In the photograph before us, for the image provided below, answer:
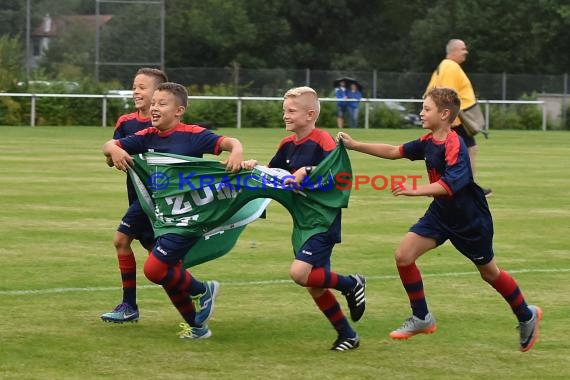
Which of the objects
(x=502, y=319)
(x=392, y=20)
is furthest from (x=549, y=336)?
(x=392, y=20)

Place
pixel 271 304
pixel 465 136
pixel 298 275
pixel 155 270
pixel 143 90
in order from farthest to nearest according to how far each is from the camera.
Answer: pixel 465 136
pixel 271 304
pixel 143 90
pixel 155 270
pixel 298 275

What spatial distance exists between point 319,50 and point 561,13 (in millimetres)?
17599

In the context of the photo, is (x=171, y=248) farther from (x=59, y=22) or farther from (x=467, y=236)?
(x=59, y=22)

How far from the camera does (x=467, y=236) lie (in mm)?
7832

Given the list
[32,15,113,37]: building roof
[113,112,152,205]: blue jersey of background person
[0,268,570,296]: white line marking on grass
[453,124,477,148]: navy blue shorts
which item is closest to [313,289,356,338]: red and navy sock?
[113,112,152,205]: blue jersey of background person

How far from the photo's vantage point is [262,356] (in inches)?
293

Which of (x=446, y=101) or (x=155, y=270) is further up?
(x=446, y=101)

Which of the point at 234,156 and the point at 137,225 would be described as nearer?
the point at 234,156

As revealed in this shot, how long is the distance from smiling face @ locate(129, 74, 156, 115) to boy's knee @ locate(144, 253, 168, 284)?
57.1 inches

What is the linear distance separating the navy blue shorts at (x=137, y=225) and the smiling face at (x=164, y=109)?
72 centimetres

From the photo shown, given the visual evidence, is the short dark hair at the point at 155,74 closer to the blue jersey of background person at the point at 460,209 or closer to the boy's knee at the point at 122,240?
the boy's knee at the point at 122,240

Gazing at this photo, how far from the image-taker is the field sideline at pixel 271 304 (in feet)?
23.6

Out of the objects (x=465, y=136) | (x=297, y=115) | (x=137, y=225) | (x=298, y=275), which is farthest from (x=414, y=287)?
(x=465, y=136)

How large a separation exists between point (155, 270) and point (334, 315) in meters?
1.11
